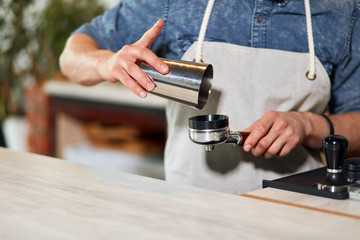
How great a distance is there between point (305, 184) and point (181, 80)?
36cm

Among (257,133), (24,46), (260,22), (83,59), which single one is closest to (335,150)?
(257,133)

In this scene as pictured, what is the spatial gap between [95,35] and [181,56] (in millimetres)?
307

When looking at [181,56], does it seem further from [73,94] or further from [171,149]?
[73,94]

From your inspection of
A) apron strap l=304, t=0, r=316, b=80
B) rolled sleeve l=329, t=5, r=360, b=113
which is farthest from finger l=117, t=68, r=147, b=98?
rolled sleeve l=329, t=5, r=360, b=113

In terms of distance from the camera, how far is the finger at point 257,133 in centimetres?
126

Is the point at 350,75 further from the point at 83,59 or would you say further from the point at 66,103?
the point at 66,103

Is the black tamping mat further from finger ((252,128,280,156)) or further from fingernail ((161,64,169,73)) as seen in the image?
fingernail ((161,64,169,73))

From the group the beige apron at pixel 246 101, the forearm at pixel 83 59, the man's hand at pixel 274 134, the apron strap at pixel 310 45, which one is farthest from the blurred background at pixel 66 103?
the man's hand at pixel 274 134

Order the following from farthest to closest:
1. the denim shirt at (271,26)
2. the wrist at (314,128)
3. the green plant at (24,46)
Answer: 1. the green plant at (24,46)
2. the denim shirt at (271,26)
3. the wrist at (314,128)

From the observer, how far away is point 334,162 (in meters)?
1.11

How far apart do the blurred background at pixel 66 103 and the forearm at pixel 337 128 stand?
2.29 meters

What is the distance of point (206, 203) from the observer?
958 mm

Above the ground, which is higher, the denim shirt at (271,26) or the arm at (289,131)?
the denim shirt at (271,26)

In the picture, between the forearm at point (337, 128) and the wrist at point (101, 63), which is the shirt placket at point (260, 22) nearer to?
the forearm at point (337, 128)
